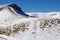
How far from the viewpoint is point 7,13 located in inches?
365

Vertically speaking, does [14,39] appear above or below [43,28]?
below

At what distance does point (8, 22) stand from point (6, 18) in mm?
450

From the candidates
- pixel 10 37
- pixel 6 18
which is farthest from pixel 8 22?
pixel 10 37

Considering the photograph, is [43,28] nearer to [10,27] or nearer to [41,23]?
[41,23]

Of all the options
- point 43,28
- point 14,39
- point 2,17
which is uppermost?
point 2,17

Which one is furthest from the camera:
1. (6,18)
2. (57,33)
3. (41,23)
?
(6,18)

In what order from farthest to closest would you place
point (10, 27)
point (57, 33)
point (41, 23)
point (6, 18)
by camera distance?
1. point (6, 18)
2. point (10, 27)
3. point (41, 23)
4. point (57, 33)

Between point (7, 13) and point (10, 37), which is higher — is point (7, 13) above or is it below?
above

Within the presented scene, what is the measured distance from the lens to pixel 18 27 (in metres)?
7.88

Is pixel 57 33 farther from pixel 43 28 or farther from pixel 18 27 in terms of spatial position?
pixel 18 27

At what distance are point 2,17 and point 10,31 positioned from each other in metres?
1.32

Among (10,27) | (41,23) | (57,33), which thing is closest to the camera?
(57,33)

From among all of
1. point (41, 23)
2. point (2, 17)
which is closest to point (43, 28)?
point (41, 23)

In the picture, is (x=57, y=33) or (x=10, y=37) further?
(x=10, y=37)
